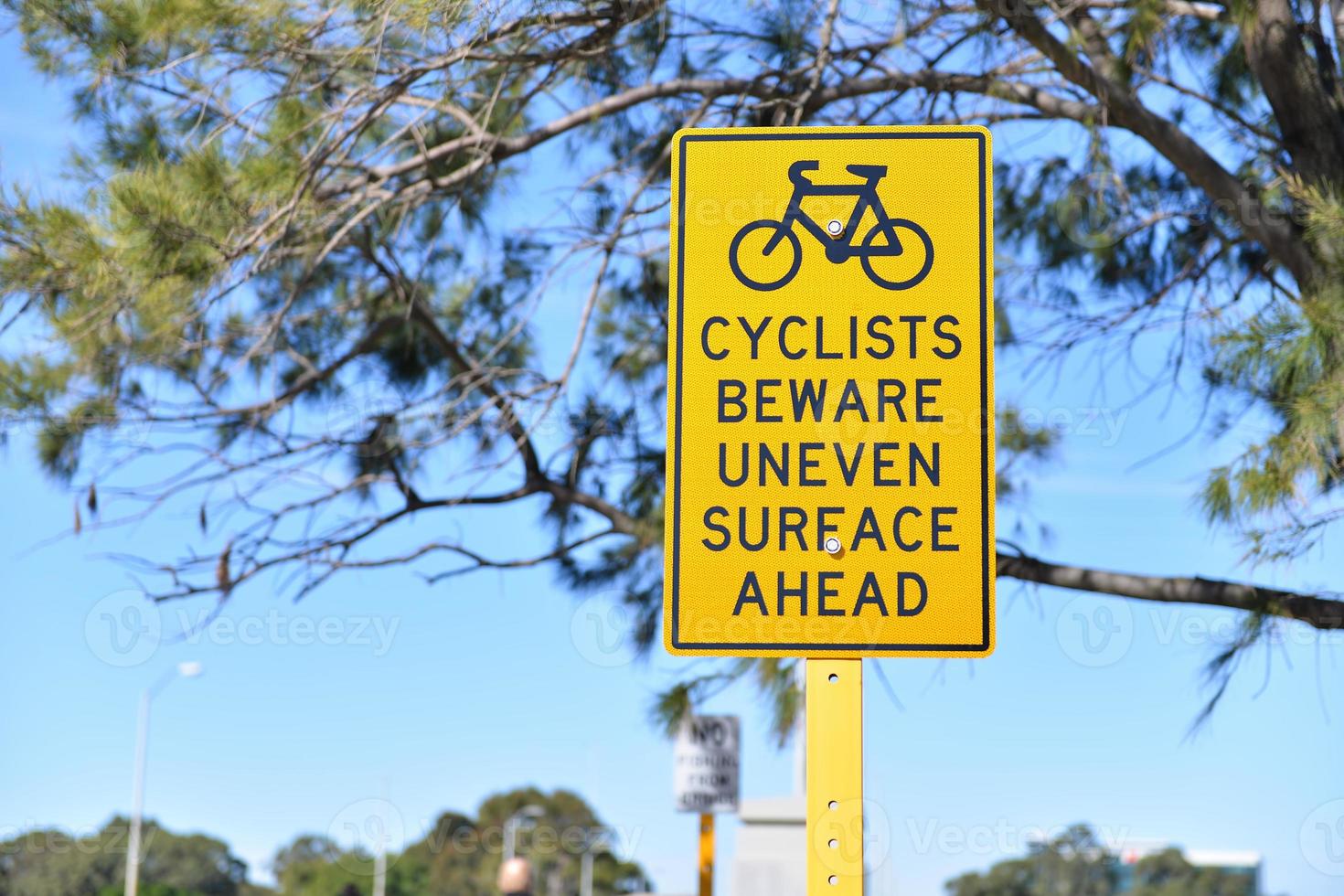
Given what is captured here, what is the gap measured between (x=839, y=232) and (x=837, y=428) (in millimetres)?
297

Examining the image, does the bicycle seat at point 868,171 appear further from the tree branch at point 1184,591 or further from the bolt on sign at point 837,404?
the tree branch at point 1184,591

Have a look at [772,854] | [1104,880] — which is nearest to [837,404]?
[772,854]

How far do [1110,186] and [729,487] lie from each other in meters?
4.15

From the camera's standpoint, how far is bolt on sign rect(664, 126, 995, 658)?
195 cm

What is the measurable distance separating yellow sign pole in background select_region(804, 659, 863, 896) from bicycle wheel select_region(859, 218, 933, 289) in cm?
54

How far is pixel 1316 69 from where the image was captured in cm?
454

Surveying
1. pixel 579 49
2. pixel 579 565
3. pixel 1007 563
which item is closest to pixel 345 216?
pixel 579 49

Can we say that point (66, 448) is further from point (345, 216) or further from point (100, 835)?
point (100, 835)

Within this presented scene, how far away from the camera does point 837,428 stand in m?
1.98

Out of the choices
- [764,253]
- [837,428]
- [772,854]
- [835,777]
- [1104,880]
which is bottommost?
[1104,880]

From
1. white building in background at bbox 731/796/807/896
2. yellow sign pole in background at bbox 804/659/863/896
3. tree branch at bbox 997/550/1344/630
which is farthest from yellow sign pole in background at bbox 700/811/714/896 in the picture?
yellow sign pole in background at bbox 804/659/863/896

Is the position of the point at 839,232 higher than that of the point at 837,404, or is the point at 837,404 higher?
the point at 839,232

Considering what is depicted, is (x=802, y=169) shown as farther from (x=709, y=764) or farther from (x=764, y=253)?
(x=709, y=764)

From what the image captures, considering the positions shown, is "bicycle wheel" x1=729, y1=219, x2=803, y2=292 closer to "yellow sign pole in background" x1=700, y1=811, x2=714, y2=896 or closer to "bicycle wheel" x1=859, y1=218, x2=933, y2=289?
"bicycle wheel" x1=859, y1=218, x2=933, y2=289
